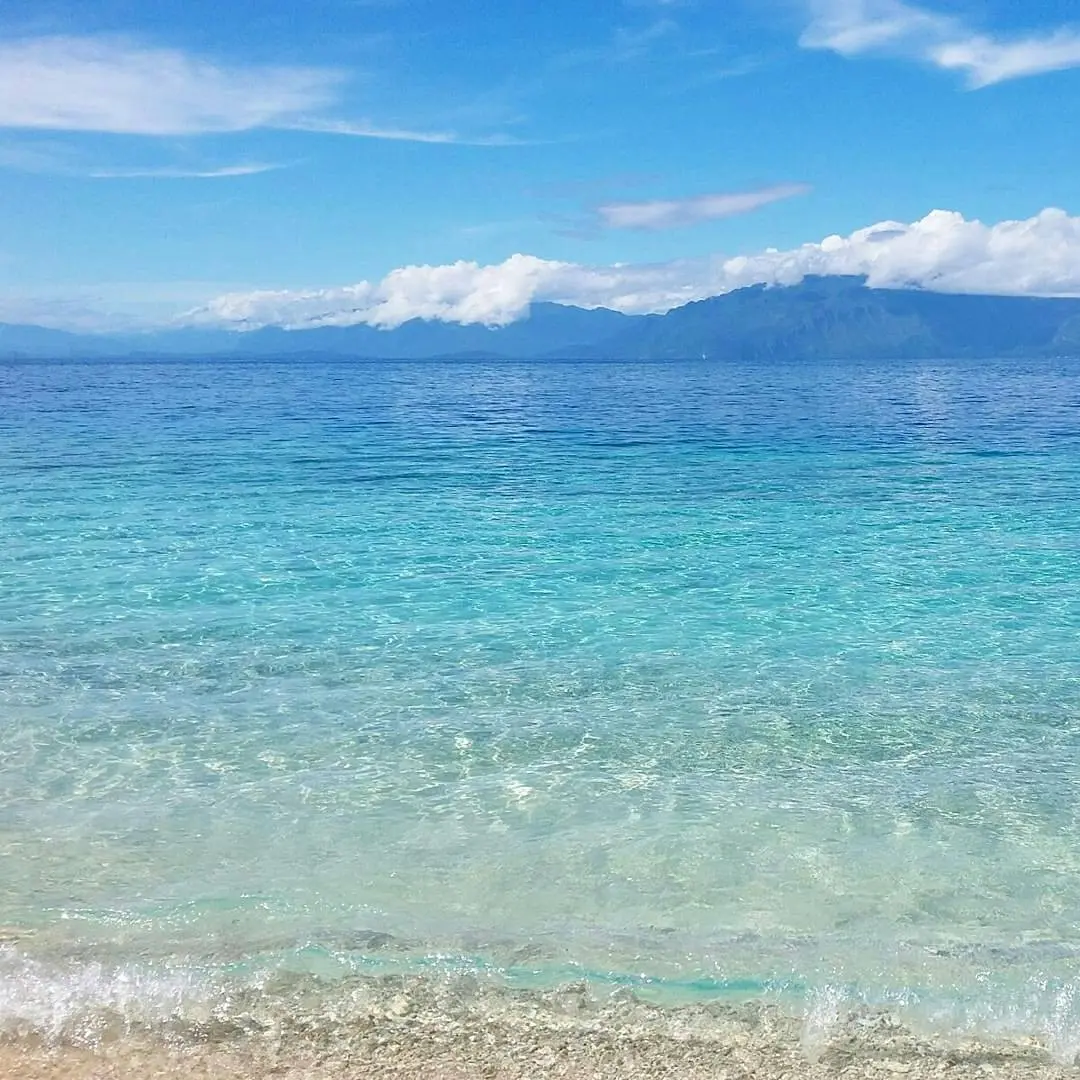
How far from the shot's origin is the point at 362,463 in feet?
143

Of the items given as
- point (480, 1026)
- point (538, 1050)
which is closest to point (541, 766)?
point (480, 1026)

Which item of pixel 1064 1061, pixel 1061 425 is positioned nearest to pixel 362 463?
pixel 1064 1061

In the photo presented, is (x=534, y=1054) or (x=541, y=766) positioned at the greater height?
(x=541, y=766)

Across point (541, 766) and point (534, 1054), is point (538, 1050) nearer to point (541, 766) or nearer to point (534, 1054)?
point (534, 1054)

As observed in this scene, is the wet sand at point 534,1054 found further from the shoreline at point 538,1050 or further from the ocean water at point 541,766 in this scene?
the ocean water at point 541,766

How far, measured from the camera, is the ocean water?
319 inches

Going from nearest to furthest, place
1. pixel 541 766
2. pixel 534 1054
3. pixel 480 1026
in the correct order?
pixel 534 1054, pixel 480 1026, pixel 541 766

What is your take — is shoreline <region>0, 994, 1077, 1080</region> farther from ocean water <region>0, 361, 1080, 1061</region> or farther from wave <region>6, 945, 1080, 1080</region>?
ocean water <region>0, 361, 1080, 1061</region>

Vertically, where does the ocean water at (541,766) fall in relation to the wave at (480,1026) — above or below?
above

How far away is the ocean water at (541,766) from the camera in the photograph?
8.09m

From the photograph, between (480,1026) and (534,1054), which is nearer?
(534,1054)

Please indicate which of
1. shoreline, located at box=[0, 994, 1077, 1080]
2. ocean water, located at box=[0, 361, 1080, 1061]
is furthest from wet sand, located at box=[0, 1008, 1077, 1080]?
ocean water, located at box=[0, 361, 1080, 1061]

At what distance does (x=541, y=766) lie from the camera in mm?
11914

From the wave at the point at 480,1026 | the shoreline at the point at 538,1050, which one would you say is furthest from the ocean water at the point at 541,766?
the shoreline at the point at 538,1050
